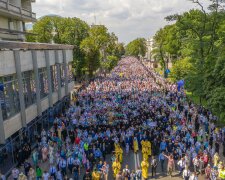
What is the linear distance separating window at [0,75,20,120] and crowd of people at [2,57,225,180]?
2.43 m

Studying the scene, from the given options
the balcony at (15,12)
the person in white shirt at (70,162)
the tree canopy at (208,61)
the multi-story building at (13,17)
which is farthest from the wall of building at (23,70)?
the tree canopy at (208,61)

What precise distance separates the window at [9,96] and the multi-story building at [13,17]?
8.80m

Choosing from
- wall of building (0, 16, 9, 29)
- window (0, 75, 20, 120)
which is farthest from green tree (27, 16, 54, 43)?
window (0, 75, 20, 120)

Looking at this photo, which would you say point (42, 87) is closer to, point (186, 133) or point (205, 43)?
point (186, 133)

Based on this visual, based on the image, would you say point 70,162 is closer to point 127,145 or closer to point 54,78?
point 127,145

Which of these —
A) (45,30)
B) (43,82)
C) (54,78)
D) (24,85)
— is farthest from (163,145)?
(45,30)

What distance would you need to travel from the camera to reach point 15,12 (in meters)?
28.1

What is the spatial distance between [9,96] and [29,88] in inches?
139

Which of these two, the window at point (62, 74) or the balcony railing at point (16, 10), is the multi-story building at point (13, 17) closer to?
the balcony railing at point (16, 10)

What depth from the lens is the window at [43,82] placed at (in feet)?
79.4

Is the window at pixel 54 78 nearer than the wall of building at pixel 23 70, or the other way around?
the wall of building at pixel 23 70

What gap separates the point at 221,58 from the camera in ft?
69.8

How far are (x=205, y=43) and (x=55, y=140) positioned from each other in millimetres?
16860

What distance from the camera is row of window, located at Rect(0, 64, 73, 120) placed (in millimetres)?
17017
